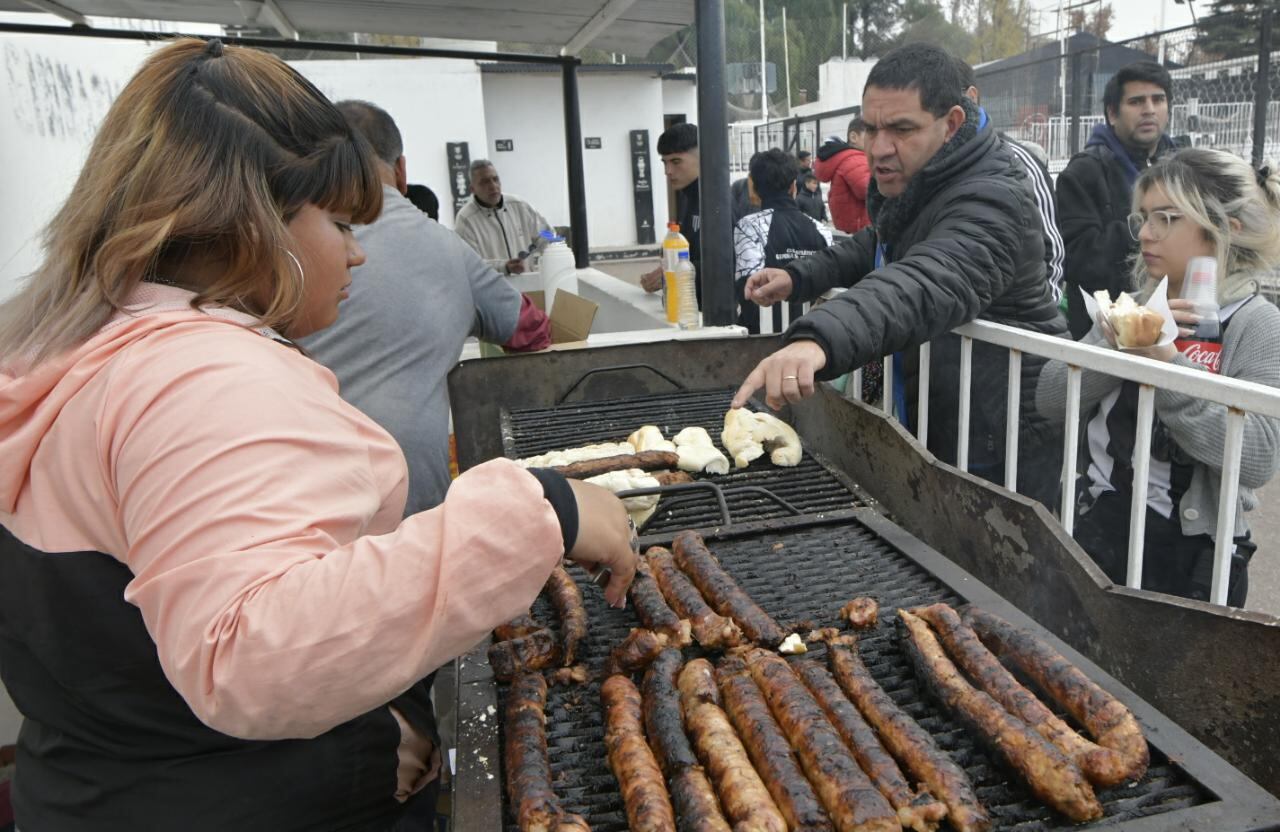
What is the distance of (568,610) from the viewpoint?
90.6 inches

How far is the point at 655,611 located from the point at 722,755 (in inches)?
23.1

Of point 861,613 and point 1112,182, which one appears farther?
point 1112,182

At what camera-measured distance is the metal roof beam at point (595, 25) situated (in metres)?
6.55

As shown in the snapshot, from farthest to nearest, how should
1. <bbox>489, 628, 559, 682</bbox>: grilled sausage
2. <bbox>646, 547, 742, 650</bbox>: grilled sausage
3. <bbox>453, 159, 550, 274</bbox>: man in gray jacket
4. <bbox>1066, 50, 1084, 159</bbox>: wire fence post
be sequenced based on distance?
<bbox>1066, 50, 1084, 159</bbox>: wire fence post < <bbox>453, 159, 550, 274</bbox>: man in gray jacket < <bbox>646, 547, 742, 650</bbox>: grilled sausage < <bbox>489, 628, 559, 682</bbox>: grilled sausage

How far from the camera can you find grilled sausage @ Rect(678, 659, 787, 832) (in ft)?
5.01

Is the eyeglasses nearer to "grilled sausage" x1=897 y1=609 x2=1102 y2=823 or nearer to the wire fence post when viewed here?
"grilled sausage" x1=897 y1=609 x2=1102 y2=823

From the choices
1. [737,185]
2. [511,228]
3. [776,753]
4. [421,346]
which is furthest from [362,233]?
[737,185]

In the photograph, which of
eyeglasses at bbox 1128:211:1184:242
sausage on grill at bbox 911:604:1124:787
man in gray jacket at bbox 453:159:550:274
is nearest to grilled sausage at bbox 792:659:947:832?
sausage on grill at bbox 911:604:1124:787

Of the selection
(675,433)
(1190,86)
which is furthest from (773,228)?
(1190,86)

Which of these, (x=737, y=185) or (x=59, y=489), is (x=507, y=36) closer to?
(x=737, y=185)

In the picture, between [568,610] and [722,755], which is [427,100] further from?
[722,755]

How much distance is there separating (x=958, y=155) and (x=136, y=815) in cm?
329

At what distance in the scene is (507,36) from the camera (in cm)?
805

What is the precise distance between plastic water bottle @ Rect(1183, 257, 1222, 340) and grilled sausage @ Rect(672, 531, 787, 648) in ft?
6.48
